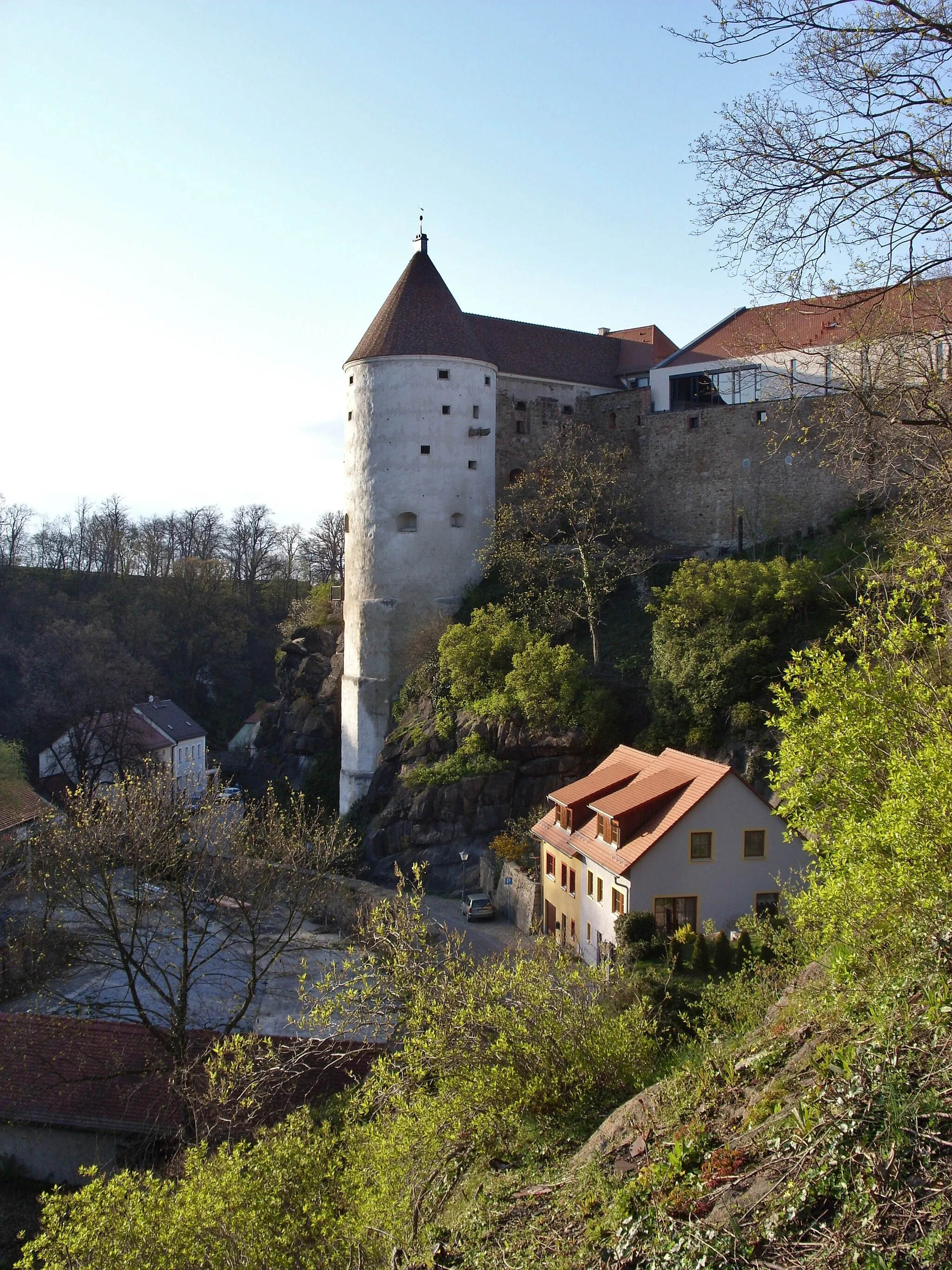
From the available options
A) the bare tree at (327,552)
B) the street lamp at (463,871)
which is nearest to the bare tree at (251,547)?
the bare tree at (327,552)

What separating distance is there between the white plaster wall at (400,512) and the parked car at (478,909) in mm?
8028

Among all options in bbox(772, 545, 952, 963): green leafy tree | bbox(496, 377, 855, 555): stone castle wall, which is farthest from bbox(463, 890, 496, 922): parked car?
bbox(772, 545, 952, 963): green leafy tree

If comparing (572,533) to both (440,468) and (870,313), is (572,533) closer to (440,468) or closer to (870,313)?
(440,468)

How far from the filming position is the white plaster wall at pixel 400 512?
30.6 metres

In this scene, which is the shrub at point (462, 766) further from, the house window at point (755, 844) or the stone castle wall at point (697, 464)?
the stone castle wall at point (697, 464)

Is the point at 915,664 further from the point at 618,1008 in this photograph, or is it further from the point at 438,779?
the point at 438,779

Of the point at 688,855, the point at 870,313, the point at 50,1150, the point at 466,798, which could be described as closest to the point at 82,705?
the point at 466,798

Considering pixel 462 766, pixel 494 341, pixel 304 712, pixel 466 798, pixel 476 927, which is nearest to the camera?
pixel 476 927

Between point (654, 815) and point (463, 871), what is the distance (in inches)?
317

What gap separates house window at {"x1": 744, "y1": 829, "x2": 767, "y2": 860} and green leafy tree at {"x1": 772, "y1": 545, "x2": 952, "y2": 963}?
846cm

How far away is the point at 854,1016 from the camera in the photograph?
6219mm

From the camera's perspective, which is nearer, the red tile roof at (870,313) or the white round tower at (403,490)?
the red tile roof at (870,313)

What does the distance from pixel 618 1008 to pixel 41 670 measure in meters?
33.2

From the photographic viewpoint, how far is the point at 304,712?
1400 inches
